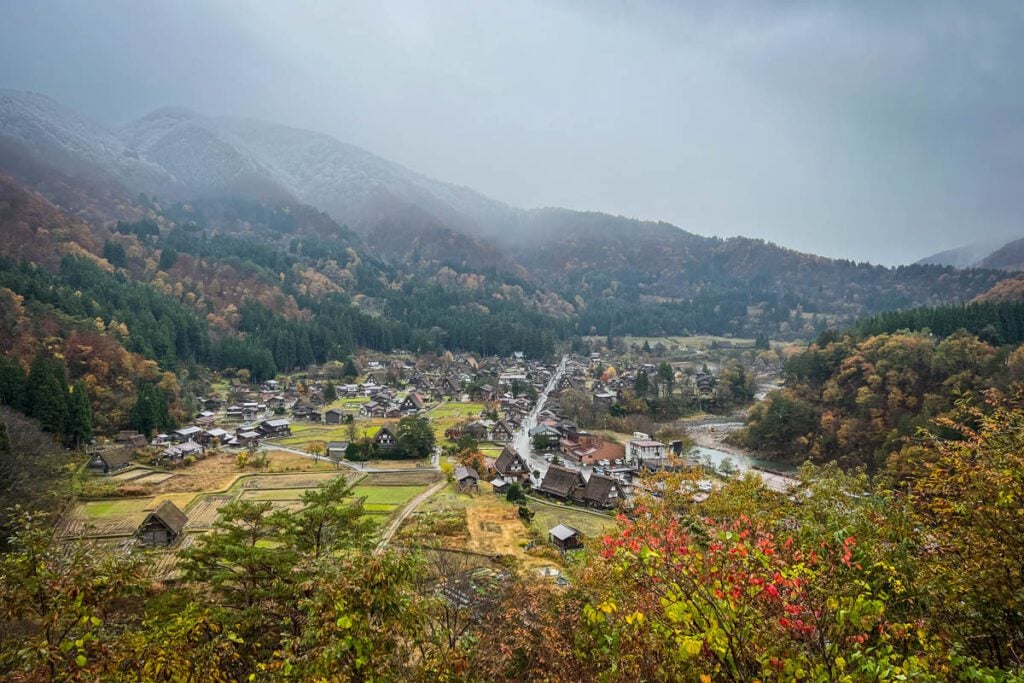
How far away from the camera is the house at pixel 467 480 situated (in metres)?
29.8

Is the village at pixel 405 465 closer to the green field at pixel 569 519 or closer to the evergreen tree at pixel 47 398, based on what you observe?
the green field at pixel 569 519

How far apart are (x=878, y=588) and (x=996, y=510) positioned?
151 centimetres

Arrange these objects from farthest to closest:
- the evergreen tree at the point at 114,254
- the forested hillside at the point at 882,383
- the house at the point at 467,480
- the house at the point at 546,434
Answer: the evergreen tree at the point at 114,254, the house at the point at 546,434, the forested hillside at the point at 882,383, the house at the point at 467,480

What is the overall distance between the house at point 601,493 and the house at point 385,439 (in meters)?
15.3

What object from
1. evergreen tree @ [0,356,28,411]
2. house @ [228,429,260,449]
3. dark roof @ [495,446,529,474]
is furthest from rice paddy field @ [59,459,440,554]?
evergreen tree @ [0,356,28,411]

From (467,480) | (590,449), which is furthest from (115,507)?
(590,449)

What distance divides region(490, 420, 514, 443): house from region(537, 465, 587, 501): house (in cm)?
1372

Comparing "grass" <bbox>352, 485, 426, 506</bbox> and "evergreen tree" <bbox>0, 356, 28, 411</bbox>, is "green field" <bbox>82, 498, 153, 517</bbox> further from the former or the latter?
"evergreen tree" <bbox>0, 356, 28, 411</bbox>

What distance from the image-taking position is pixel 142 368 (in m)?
44.3

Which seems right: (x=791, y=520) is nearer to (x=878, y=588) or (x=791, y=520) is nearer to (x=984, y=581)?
(x=878, y=588)

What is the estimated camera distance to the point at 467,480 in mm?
30281

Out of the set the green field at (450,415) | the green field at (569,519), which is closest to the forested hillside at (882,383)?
the green field at (569,519)

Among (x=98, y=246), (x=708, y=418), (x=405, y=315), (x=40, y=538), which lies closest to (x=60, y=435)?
(x=40, y=538)

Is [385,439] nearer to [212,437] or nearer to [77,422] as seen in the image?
[212,437]
